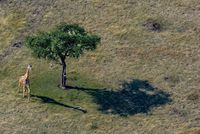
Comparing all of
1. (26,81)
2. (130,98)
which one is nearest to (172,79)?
(130,98)

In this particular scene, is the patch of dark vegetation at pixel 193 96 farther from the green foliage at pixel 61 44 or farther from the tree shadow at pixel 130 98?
the green foliage at pixel 61 44

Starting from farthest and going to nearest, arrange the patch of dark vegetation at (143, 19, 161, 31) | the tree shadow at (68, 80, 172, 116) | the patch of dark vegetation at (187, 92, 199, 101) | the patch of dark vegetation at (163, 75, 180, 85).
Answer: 1. the patch of dark vegetation at (143, 19, 161, 31)
2. the patch of dark vegetation at (163, 75, 180, 85)
3. the patch of dark vegetation at (187, 92, 199, 101)
4. the tree shadow at (68, 80, 172, 116)

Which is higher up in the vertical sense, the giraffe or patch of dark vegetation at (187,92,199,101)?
the giraffe

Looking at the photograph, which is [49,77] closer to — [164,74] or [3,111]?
[3,111]

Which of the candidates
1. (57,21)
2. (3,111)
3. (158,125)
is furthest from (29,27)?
(158,125)

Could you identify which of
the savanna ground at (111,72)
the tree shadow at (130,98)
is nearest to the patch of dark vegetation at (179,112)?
the savanna ground at (111,72)

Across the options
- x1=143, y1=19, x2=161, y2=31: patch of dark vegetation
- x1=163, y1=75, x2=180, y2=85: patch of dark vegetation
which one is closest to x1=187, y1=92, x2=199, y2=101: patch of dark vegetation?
x1=163, y1=75, x2=180, y2=85: patch of dark vegetation

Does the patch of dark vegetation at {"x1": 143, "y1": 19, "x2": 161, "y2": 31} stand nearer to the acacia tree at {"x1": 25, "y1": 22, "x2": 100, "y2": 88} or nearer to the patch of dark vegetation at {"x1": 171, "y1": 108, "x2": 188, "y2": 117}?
the acacia tree at {"x1": 25, "y1": 22, "x2": 100, "y2": 88}
